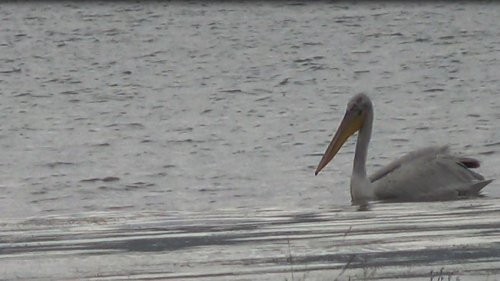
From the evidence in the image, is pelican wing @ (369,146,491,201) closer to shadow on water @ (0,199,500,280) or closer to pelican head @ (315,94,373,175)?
pelican head @ (315,94,373,175)

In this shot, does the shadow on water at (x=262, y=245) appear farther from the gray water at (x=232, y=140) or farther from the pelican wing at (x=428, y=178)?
the pelican wing at (x=428, y=178)

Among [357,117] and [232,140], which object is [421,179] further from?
[232,140]

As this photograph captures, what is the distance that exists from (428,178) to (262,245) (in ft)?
19.4

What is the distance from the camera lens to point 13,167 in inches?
691

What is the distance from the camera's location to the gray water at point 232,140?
8.11m

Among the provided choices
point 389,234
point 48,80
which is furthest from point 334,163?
point 48,80

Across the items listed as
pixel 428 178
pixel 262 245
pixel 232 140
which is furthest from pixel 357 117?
pixel 262 245

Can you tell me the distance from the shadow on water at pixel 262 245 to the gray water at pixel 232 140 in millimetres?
20

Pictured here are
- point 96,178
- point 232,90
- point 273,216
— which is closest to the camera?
point 273,216

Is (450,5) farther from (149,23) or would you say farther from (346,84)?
(346,84)

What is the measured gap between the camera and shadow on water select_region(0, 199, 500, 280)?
7.33m

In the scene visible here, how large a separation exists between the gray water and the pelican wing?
1.09 feet

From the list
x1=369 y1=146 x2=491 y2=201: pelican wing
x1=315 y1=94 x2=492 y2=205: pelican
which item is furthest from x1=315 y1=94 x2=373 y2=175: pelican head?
x1=369 y1=146 x2=491 y2=201: pelican wing

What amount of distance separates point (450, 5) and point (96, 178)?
39.2 metres
